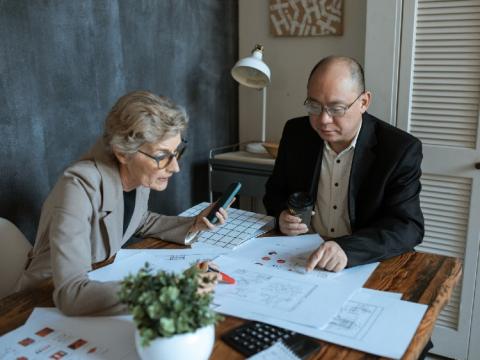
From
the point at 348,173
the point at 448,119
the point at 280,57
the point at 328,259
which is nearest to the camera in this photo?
the point at 328,259

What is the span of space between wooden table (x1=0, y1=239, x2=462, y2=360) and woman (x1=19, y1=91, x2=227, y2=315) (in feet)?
0.28

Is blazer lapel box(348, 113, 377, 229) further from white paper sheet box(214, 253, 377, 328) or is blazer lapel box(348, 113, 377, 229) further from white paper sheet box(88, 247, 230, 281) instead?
white paper sheet box(88, 247, 230, 281)

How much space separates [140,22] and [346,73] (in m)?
1.20

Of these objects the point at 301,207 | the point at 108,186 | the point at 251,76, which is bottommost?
the point at 301,207

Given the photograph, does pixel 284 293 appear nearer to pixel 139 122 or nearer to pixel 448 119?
pixel 139 122

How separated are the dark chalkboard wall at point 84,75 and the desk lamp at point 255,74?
224 mm

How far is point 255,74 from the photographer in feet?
9.04

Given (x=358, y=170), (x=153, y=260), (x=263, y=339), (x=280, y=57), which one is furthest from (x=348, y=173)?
(x=280, y=57)

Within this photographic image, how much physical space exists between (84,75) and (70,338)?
1.35m

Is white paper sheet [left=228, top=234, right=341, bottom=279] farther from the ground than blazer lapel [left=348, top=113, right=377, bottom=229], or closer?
closer

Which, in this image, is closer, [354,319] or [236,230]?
[354,319]

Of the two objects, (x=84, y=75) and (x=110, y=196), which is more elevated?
(x=84, y=75)

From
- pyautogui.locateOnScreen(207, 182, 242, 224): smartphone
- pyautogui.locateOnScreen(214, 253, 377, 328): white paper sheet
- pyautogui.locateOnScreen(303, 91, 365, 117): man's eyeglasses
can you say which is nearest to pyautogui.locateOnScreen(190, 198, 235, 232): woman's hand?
pyautogui.locateOnScreen(207, 182, 242, 224): smartphone

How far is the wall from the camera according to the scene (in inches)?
106
